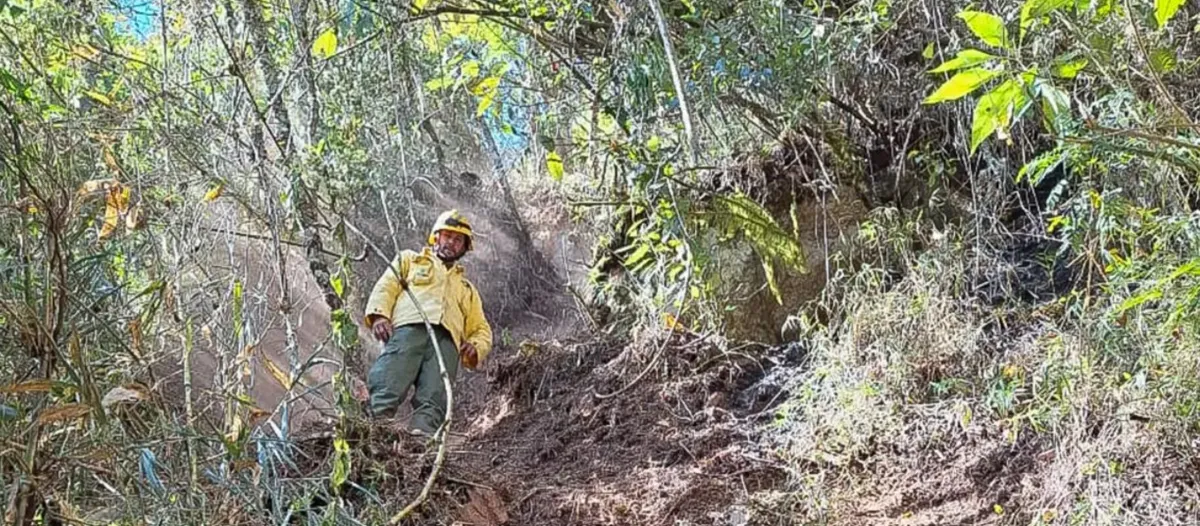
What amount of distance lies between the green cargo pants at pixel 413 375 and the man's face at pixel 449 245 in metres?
0.30

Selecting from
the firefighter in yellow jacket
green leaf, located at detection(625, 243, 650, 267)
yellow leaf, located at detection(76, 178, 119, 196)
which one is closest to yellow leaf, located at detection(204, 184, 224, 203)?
yellow leaf, located at detection(76, 178, 119, 196)

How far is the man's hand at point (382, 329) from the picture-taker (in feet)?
12.2

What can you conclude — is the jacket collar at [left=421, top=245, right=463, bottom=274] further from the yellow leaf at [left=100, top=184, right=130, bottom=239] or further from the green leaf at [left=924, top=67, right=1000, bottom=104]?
the green leaf at [left=924, top=67, right=1000, bottom=104]

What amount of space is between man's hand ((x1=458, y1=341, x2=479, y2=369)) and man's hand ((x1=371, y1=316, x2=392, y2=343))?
317 millimetres

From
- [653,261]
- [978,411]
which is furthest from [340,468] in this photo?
[653,261]

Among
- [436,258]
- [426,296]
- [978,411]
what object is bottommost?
[978,411]

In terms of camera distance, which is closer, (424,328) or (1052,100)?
(1052,100)

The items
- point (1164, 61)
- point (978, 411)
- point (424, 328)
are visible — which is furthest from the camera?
point (424, 328)

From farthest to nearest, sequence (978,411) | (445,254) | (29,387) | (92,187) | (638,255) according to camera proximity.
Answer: (638,255), (445,254), (978,411), (92,187), (29,387)

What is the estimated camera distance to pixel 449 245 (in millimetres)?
3881

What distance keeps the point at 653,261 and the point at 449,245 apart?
3.19 ft

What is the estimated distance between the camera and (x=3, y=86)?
1762 mm

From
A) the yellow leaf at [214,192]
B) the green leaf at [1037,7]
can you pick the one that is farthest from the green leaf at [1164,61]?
the yellow leaf at [214,192]

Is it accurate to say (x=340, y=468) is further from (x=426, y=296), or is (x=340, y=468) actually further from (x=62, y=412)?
(x=426, y=296)
